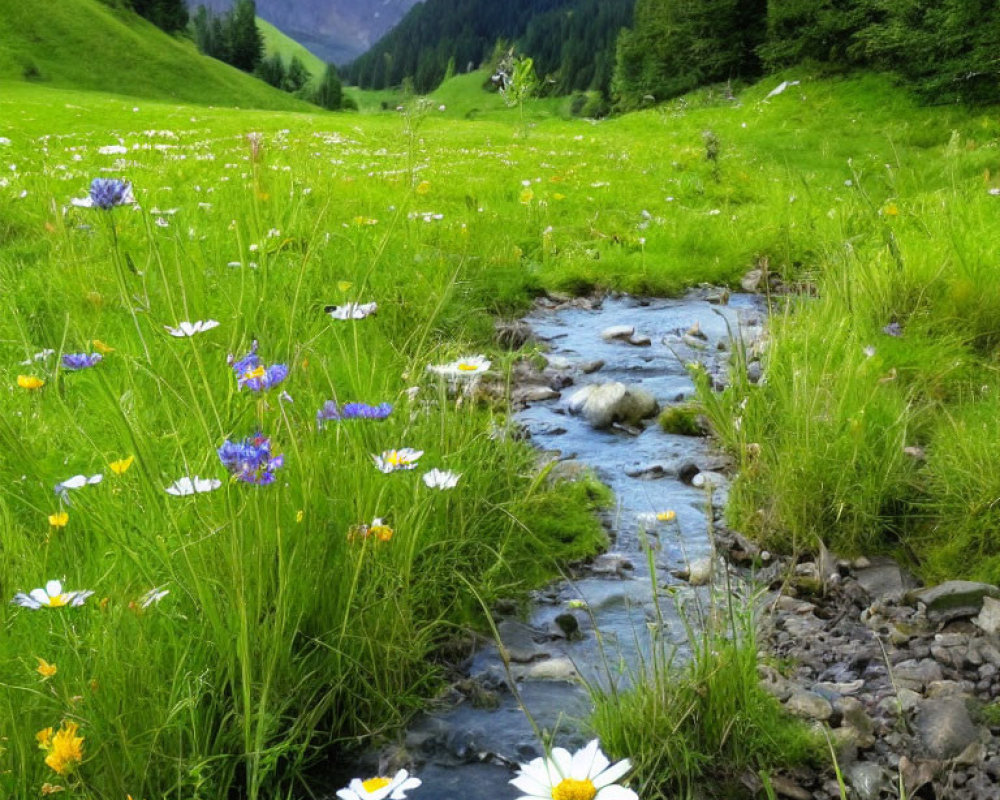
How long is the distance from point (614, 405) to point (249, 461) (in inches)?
124

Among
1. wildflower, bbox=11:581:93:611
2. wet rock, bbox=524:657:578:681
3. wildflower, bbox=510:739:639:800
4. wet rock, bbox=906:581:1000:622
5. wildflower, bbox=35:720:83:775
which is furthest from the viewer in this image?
wet rock, bbox=906:581:1000:622

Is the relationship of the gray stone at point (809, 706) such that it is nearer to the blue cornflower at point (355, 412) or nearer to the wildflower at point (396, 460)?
the wildflower at point (396, 460)

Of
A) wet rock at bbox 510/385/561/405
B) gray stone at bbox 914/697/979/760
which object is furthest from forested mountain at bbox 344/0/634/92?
gray stone at bbox 914/697/979/760

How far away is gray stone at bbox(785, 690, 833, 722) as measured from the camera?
2432 millimetres

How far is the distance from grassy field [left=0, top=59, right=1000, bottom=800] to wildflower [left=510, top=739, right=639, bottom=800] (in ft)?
2.21

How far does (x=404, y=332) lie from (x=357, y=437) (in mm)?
2732

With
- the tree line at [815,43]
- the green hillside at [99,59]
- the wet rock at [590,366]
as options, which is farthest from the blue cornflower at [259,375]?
the green hillside at [99,59]

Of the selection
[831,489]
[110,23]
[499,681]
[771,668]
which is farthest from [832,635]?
[110,23]

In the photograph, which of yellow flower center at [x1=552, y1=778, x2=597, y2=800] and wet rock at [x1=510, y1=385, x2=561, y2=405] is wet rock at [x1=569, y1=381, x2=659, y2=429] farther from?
yellow flower center at [x1=552, y1=778, x2=597, y2=800]

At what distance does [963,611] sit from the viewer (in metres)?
2.96

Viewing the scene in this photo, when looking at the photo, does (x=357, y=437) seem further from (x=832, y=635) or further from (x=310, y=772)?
(x=832, y=635)

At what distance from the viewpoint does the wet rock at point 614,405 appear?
4.71 meters

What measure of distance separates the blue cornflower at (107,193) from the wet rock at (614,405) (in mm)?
3125

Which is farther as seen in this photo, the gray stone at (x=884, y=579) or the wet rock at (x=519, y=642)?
the gray stone at (x=884, y=579)
